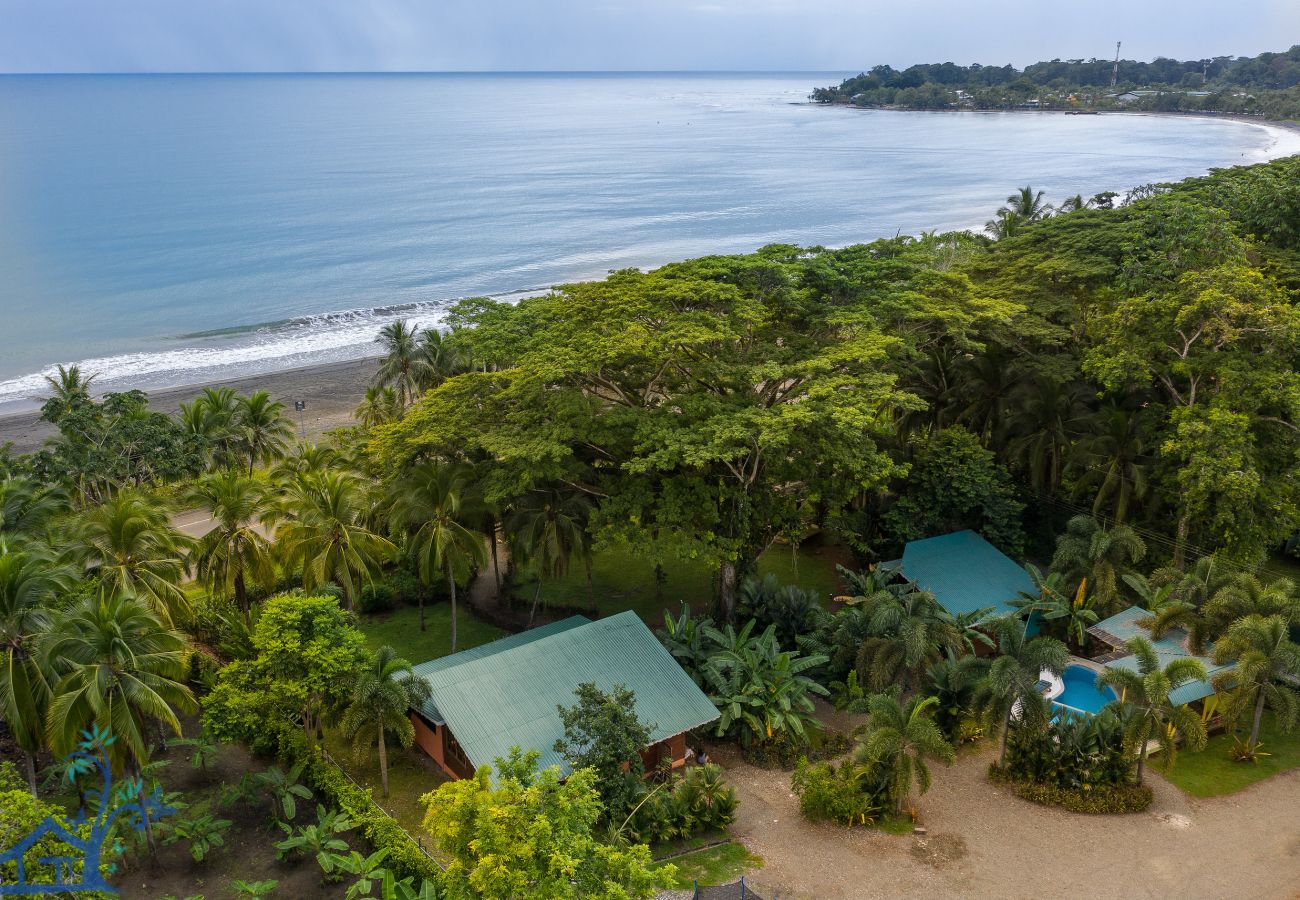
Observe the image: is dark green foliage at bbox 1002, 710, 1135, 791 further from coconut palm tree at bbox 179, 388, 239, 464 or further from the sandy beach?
the sandy beach

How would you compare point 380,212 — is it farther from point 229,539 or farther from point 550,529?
point 550,529

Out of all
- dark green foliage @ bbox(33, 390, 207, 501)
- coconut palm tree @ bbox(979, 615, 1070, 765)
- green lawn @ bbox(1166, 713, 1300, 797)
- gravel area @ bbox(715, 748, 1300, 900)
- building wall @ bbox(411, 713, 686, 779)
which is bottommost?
green lawn @ bbox(1166, 713, 1300, 797)

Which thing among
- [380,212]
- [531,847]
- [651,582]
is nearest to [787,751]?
[651,582]

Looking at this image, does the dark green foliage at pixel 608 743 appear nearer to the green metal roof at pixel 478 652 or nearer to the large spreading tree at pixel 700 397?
the green metal roof at pixel 478 652

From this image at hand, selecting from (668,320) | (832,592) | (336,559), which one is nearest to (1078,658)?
(832,592)

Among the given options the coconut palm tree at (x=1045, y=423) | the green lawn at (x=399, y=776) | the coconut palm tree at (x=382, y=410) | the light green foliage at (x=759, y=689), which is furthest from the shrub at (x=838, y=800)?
the coconut palm tree at (x=382, y=410)

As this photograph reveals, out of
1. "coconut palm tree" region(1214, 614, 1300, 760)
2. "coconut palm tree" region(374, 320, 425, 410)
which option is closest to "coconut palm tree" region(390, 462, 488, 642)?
"coconut palm tree" region(374, 320, 425, 410)

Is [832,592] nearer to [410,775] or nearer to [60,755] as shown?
[410,775]
